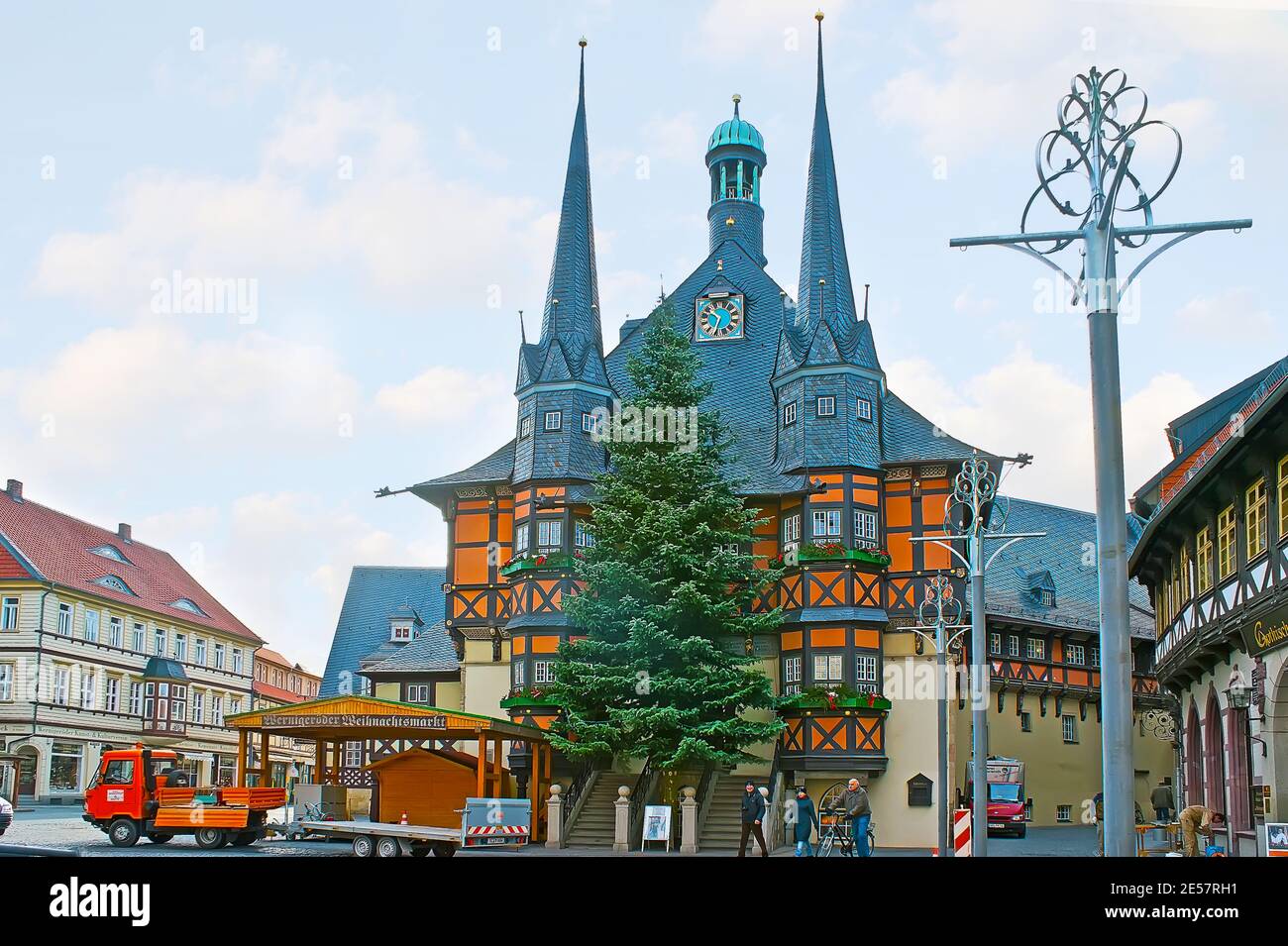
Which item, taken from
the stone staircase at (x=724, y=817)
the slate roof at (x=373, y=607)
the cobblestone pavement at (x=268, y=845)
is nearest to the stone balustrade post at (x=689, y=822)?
the cobblestone pavement at (x=268, y=845)

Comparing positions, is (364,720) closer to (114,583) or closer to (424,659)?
(424,659)

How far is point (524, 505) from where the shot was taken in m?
44.4

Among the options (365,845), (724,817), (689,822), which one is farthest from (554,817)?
(365,845)

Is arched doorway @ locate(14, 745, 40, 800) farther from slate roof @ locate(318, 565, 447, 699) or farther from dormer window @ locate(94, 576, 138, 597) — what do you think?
slate roof @ locate(318, 565, 447, 699)

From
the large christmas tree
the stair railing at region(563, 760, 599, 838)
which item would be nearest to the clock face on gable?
the large christmas tree

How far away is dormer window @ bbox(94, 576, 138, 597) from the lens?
6488 centimetres

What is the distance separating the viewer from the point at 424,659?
49344 millimetres

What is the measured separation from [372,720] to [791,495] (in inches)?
567

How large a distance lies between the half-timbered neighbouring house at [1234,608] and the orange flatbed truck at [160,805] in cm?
1916

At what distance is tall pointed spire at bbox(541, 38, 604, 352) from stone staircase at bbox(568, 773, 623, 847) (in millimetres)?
13513

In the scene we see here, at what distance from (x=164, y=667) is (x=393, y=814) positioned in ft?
113

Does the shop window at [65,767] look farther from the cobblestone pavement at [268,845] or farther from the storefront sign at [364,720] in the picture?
the storefront sign at [364,720]
